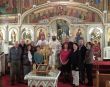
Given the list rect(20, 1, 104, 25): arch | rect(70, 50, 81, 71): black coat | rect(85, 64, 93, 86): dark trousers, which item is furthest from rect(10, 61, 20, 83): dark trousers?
rect(20, 1, 104, 25): arch

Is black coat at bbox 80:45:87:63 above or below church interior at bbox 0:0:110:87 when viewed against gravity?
below

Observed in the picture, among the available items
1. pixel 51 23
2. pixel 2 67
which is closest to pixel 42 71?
pixel 2 67

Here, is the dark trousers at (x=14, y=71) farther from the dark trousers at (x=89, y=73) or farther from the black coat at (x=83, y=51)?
the dark trousers at (x=89, y=73)

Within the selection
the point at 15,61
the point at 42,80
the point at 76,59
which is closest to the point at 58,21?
the point at 15,61

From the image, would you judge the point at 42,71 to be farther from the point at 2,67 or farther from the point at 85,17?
the point at 85,17

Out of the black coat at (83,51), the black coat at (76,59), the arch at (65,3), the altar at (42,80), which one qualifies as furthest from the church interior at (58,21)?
the altar at (42,80)

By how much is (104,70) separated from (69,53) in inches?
88.4

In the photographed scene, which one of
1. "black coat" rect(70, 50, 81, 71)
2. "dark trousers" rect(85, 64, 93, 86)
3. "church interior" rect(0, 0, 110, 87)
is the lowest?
"dark trousers" rect(85, 64, 93, 86)

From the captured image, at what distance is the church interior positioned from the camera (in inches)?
560

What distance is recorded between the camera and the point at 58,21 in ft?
47.6

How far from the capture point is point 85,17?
14.3m

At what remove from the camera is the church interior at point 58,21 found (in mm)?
14227

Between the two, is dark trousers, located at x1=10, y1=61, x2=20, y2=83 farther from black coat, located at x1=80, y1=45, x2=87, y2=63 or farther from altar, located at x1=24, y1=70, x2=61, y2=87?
black coat, located at x1=80, y1=45, x2=87, y2=63

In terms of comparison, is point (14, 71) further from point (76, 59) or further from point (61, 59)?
point (76, 59)
